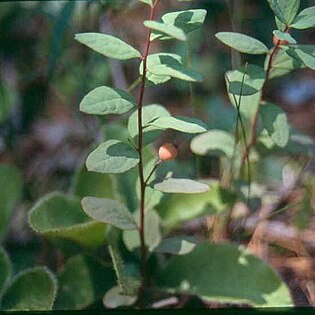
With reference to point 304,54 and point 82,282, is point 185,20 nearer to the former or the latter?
point 304,54

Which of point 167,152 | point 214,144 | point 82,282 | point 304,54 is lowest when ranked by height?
point 82,282

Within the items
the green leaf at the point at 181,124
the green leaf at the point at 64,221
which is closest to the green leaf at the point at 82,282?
the green leaf at the point at 64,221

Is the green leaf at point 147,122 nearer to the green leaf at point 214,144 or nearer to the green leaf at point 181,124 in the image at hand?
the green leaf at point 181,124

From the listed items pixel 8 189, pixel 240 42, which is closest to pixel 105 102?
pixel 240 42

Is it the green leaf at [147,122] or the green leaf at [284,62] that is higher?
the green leaf at [284,62]

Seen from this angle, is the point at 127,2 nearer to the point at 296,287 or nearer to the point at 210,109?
the point at 210,109

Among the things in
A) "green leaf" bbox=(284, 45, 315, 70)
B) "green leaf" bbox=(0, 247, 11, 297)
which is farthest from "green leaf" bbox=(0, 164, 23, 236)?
"green leaf" bbox=(284, 45, 315, 70)

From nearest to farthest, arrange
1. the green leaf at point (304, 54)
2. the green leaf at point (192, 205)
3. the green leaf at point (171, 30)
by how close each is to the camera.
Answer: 1. the green leaf at point (171, 30)
2. the green leaf at point (304, 54)
3. the green leaf at point (192, 205)

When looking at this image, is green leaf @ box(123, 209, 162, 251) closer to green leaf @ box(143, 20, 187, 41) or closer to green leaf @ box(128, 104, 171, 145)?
green leaf @ box(128, 104, 171, 145)
